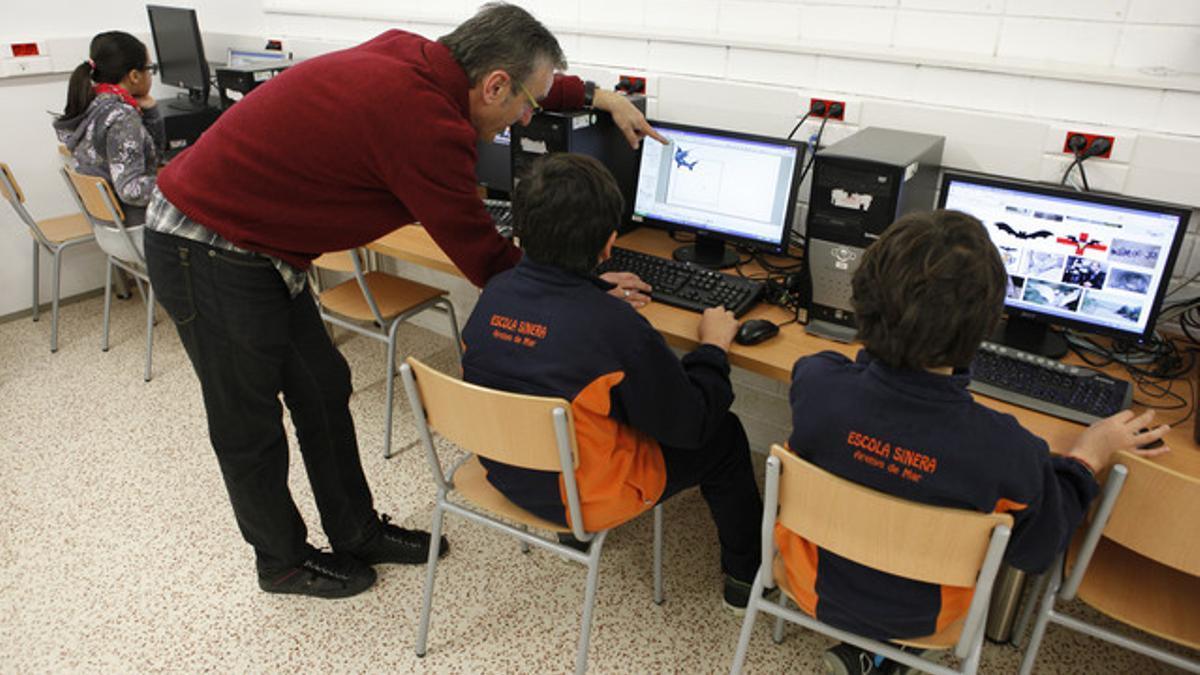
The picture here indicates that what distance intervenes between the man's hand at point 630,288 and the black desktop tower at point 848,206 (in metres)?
0.38

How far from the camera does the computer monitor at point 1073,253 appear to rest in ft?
5.16

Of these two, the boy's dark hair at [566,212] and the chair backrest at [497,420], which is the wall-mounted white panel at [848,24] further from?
the chair backrest at [497,420]

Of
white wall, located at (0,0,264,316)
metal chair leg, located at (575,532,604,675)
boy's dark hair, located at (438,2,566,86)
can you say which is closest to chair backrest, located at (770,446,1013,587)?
metal chair leg, located at (575,532,604,675)

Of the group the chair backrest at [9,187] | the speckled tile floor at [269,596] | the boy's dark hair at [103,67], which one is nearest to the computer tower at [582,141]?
the speckled tile floor at [269,596]

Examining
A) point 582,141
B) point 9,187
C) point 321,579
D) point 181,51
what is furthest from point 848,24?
point 9,187

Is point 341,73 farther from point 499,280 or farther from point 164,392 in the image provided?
point 164,392

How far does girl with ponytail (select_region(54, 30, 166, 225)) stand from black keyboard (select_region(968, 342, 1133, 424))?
2728 millimetres

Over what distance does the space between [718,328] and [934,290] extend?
0.66 metres

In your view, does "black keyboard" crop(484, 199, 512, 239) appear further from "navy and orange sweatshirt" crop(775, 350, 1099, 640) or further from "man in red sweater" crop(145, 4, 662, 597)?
"navy and orange sweatshirt" crop(775, 350, 1099, 640)

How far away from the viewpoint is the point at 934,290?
1.12 metres

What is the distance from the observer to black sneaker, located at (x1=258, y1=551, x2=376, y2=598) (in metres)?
1.99

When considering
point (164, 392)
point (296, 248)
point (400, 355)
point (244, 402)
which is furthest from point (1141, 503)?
point (164, 392)

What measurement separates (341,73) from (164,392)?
1.98 m

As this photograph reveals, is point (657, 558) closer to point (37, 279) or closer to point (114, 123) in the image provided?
point (114, 123)
